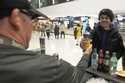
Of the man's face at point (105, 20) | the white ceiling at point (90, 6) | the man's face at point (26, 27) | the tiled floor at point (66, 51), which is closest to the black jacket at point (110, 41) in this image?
the man's face at point (105, 20)

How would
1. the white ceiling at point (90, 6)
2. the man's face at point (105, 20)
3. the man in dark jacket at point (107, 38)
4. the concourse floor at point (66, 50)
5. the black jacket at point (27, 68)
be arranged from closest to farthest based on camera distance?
1. the black jacket at point (27, 68)
2. the man's face at point (105, 20)
3. the man in dark jacket at point (107, 38)
4. the white ceiling at point (90, 6)
5. the concourse floor at point (66, 50)

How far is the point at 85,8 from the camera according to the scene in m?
5.23

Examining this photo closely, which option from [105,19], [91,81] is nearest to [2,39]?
[91,81]

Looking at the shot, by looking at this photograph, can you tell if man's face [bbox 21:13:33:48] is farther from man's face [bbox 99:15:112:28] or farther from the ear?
man's face [bbox 99:15:112:28]

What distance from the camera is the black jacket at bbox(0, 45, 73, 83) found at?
0.78 m

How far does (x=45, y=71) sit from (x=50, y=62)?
1.6 inches

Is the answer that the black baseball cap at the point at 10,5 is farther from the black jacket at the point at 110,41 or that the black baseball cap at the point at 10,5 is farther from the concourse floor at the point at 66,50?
the concourse floor at the point at 66,50

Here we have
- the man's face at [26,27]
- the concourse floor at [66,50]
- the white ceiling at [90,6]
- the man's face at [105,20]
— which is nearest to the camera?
the man's face at [26,27]

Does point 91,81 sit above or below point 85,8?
below

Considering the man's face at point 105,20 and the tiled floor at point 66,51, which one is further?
the tiled floor at point 66,51

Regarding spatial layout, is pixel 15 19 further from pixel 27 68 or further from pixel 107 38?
pixel 107 38

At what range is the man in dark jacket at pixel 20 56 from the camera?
30.7 inches

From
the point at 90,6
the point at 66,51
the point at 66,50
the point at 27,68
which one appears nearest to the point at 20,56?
the point at 27,68

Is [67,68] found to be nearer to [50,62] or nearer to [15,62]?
[50,62]
